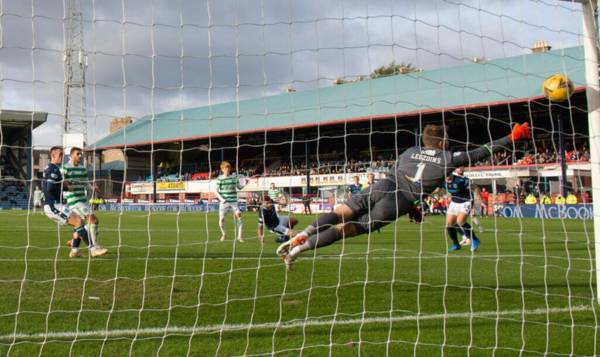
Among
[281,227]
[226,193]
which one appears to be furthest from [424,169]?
[226,193]

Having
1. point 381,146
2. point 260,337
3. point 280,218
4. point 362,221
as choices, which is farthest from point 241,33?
point 381,146

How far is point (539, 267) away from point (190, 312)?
5549mm

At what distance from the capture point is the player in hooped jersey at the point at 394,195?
611cm

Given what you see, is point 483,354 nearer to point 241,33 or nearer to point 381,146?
point 241,33

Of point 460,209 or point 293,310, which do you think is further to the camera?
point 460,209

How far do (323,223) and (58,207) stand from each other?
5.67 m

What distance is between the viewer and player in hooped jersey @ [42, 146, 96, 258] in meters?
9.55

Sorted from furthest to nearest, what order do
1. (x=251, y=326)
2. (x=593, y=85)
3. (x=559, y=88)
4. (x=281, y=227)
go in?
(x=281, y=227)
(x=559, y=88)
(x=593, y=85)
(x=251, y=326)

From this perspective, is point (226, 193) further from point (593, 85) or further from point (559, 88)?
point (593, 85)

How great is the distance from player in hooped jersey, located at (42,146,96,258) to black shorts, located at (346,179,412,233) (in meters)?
5.10

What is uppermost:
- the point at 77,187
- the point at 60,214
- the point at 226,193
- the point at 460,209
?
the point at 77,187

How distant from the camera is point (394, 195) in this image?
246 inches

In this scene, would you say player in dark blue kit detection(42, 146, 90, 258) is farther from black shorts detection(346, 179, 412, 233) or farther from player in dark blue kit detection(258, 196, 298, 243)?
black shorts detection(346, 179, 412, 233)

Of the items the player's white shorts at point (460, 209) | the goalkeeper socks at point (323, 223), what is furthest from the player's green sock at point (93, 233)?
the player's white shorts at point (460, 209)
